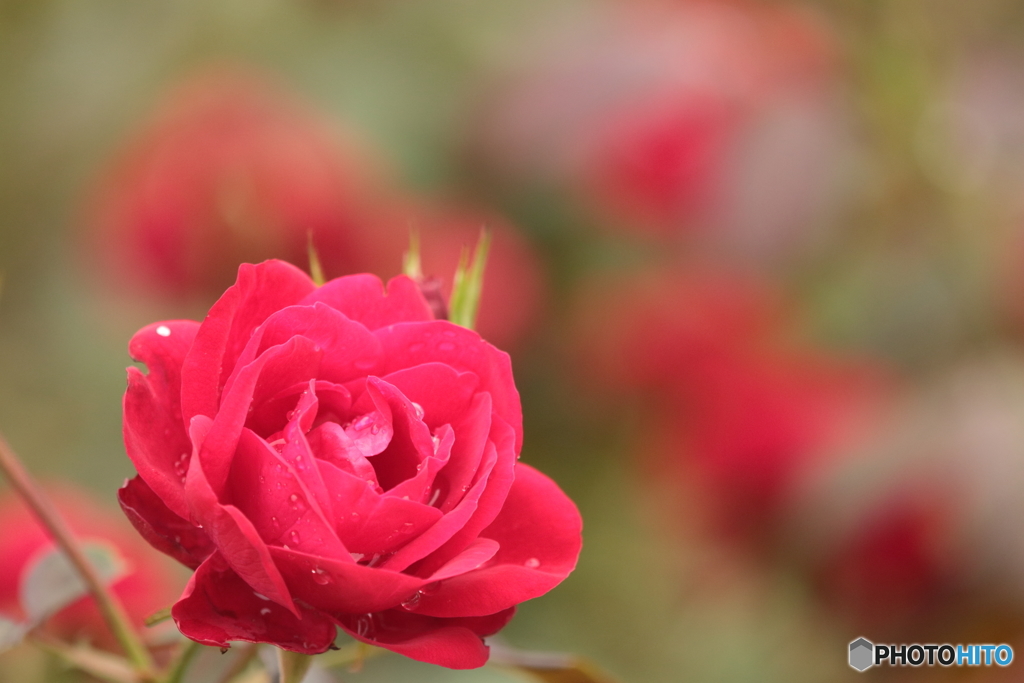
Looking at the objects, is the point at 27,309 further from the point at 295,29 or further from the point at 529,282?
the point at 529,282

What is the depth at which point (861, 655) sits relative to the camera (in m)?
0.41

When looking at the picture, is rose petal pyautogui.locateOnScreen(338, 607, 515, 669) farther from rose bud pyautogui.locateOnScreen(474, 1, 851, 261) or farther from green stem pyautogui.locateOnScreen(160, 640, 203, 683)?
rose bud pyautogui.locateOnScreen(474, 1, 851, 261)

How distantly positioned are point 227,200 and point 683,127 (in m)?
0.43

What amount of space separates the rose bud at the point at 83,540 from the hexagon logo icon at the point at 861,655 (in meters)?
0.32

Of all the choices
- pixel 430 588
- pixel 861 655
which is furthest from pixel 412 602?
pixel 861 655

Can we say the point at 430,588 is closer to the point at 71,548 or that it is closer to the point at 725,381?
the point at 71,548

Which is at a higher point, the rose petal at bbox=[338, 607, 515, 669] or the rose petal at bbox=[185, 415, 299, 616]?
the rose petal at bbox=[185, 415, 299, 616]

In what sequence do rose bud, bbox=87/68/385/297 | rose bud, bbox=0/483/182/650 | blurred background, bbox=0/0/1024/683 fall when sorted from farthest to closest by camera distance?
rose bud, bbox=87/68/385/297
blurred background, bbox=0/0/1024/683
rose bud, bbox=0/483/182/650

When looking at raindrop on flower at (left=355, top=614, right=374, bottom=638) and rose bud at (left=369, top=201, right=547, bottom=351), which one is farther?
rose bud at (left=369, top=201, right=547, bottom=351)

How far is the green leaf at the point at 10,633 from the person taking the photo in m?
0.29

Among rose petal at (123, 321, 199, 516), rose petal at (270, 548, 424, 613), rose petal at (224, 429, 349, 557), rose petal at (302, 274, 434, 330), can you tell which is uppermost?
rose petal at (302, 274, 434, 330)

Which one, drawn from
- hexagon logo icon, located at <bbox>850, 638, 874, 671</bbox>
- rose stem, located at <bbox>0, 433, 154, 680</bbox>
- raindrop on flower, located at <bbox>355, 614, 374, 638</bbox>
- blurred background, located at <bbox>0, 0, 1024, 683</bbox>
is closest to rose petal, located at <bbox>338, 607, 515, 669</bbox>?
raindrop on flower, located at <bbox>355, 614, 374, 638</bbox>

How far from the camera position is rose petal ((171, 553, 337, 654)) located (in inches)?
8.7

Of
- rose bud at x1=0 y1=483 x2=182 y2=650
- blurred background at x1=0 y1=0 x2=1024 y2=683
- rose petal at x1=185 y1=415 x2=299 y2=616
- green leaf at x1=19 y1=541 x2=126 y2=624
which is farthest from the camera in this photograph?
Answer: blurred background at x1=0 y1=0 x2=1024 y2=683
